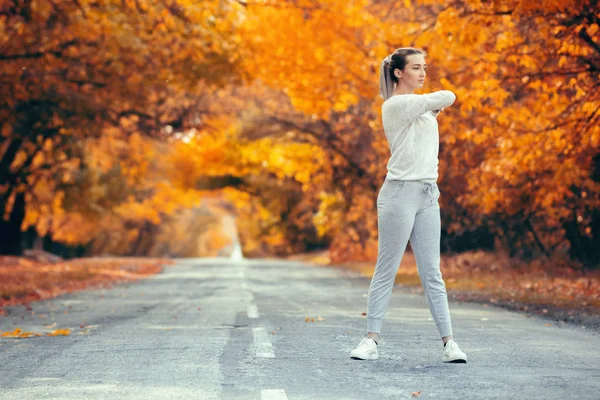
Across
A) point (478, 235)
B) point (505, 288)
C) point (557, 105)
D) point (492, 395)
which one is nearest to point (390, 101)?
point (492, 395)

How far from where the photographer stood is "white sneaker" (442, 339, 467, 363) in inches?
267

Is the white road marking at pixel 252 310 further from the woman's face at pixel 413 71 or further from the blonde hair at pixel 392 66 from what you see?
the woman's face at pixel 413 71

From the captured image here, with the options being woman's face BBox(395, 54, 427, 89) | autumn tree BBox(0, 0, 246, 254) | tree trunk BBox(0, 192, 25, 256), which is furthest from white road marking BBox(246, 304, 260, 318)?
tree trunk BBox(0, 192, 25, 256)

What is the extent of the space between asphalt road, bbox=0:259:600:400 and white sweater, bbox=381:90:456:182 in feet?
4.62

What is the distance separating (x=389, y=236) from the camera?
6.88 m

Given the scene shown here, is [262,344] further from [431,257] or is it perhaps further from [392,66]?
[392,66]

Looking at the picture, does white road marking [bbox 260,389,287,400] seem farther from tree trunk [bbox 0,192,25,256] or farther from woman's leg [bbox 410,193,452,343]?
tree trunk [bbox 0,192,25,256]

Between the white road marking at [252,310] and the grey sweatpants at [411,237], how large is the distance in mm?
4543

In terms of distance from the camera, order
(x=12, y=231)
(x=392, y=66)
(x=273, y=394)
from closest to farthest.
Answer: (x=273, y=394) < (x=392, y=66) < (x=12, y=231)

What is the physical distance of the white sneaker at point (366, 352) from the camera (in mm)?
6930

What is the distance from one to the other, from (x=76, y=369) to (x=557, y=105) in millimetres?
9846

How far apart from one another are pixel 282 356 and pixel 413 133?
2.00 metres

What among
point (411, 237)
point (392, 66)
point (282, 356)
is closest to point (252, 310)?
point (282, 356)

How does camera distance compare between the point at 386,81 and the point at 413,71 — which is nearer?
the point at 413,71
